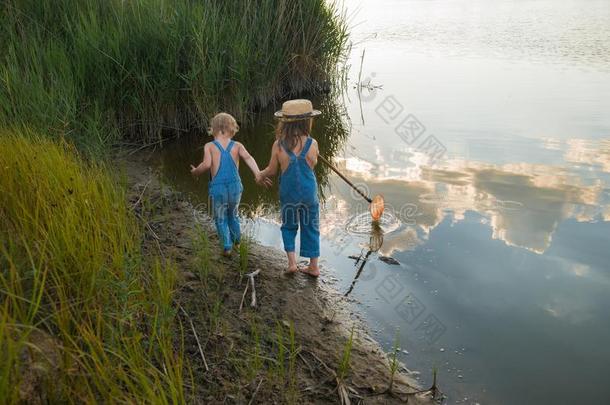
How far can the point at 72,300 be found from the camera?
245 cm

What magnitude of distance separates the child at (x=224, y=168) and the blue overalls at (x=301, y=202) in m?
0.23

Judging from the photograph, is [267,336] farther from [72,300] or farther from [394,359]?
[72,300]

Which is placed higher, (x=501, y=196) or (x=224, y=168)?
(x=224, y=168)

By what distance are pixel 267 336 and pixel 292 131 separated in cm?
153

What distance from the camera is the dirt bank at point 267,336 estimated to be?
273 cm

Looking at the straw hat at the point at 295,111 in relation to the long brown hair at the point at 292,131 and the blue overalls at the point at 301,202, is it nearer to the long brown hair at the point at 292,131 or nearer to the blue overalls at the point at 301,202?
the long brown hair at the point at 292,131

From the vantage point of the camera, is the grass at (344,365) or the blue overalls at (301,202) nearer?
the grass at (344,365)

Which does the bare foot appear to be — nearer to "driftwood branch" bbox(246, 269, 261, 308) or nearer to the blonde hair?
"driftwood branch" bbox(246, 269, 261, 308)

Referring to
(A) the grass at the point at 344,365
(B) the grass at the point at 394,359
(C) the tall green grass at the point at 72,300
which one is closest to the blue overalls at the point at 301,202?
(B) the grass at the point at 394,359

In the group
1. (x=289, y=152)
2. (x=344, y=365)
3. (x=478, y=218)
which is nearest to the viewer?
(x=344, y=365)

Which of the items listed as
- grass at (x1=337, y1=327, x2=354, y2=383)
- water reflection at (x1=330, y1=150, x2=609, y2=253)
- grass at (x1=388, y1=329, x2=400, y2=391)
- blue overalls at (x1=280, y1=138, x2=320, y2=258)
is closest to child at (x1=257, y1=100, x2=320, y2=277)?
blue overalls at (x1=280, y1=138, x2=320, y2=258)

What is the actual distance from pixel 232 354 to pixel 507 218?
11.3ft

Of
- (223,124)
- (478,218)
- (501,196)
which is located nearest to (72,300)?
(223,124)

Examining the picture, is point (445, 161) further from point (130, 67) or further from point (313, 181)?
point (130, 67)
